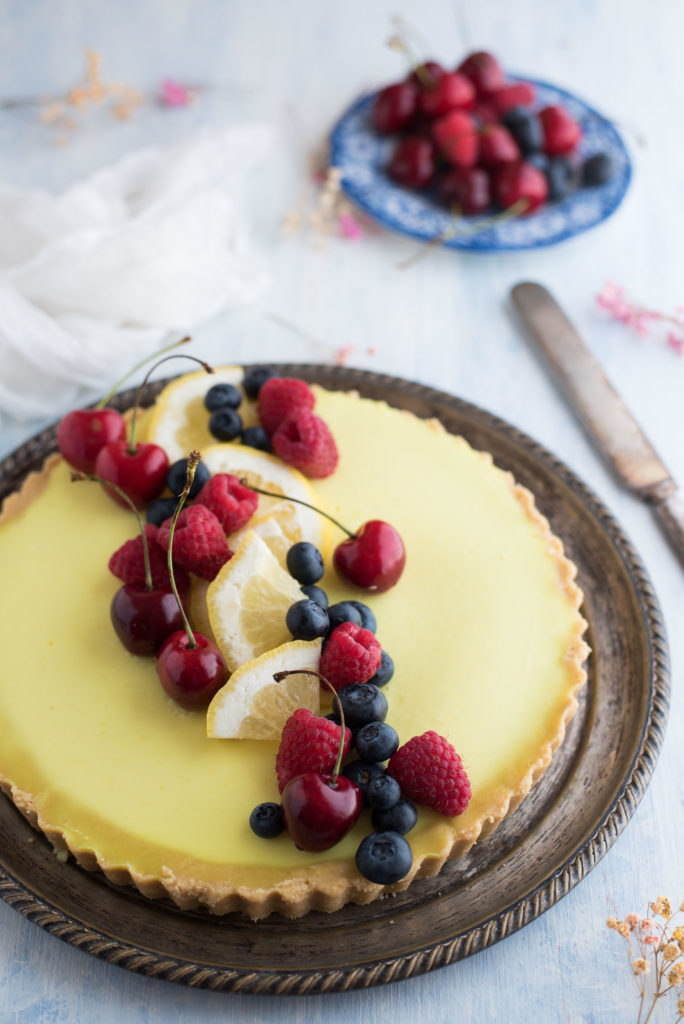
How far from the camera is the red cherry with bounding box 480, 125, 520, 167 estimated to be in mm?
4023

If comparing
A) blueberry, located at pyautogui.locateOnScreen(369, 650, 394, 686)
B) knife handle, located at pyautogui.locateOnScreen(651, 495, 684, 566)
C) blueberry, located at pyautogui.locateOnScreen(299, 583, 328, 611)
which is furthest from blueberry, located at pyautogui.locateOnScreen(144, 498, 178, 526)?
knife handle, located at pyautogui.locateOnScreen(651, 495, 684, 566)

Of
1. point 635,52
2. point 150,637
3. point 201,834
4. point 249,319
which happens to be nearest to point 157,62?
point 249,319

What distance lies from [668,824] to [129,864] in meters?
1.38

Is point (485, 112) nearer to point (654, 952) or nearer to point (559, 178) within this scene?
point (559, 178)

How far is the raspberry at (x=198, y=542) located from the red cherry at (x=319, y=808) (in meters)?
0.64

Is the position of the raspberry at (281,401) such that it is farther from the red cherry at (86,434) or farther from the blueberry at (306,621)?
the blueberry at (306,621)

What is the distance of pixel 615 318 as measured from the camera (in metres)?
3.85

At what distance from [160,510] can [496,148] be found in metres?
2.43

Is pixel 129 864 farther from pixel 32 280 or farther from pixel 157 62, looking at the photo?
pixel 157 62

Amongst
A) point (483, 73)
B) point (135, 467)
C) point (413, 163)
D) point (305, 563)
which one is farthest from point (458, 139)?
point (305, 563)

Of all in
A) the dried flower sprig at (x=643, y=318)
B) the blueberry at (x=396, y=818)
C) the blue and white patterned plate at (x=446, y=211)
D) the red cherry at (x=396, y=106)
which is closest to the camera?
the blueberry at (x=396, y=818)

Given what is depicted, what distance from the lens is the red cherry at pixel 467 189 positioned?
395cm

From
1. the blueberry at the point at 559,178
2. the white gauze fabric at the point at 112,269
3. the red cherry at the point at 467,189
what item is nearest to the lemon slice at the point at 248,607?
the white gauze fabric at the point at 112,269

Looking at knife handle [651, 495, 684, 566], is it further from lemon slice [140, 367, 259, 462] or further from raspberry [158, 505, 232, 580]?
Result: raspberry [158, 505, 232, 580]
